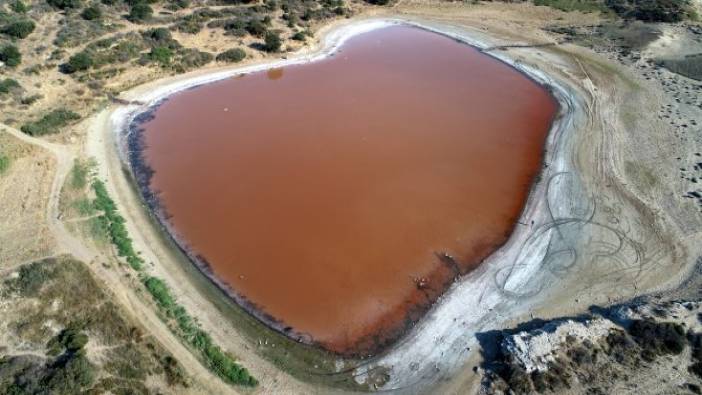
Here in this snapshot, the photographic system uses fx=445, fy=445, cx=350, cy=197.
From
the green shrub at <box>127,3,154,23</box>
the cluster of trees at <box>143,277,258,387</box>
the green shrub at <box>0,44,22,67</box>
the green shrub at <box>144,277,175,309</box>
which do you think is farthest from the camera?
A: the green shrub at <box>127,3,154,23</box>

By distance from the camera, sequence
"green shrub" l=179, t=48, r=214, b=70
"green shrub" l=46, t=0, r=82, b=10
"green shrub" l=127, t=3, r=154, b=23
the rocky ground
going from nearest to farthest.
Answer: the rocky ground, "green shrub" l=179, t=48, r=214, b=70, "green shrub" l=127, t=3, r=154, b=23, "green shrub" l=46, t=0, r=82, b=10

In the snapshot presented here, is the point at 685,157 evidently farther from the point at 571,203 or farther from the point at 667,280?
the point at 667,280

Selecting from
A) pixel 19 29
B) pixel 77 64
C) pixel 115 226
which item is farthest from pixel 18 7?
pixel 115 226

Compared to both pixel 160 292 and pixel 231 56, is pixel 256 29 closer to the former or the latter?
pixel 231 56

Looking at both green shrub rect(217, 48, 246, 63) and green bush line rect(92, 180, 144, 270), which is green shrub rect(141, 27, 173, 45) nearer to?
green shrub rect(217, 48, 246, 63)

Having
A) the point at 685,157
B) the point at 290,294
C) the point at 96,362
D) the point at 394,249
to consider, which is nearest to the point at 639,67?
the point at 685,157

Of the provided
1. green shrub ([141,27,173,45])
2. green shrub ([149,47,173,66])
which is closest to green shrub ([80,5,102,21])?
green shrub ([141,27,173,45])

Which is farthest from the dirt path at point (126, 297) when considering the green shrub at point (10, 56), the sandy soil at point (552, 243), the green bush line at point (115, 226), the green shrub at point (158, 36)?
the green shrub at point (158, 36)
